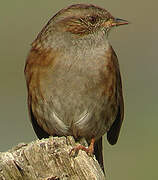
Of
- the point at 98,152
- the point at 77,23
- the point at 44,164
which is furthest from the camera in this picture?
the point at 98,152

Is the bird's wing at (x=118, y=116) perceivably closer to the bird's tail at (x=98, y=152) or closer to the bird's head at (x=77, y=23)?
the bird's tail at (x=98, y=152)

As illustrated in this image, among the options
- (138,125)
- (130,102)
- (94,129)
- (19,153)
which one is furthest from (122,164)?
(19,153)

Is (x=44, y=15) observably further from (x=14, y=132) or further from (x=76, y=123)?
(x=76, y=123)

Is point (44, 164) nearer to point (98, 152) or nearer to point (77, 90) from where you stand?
point (77, 90)

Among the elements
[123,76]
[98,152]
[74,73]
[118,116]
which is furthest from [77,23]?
[123,76]

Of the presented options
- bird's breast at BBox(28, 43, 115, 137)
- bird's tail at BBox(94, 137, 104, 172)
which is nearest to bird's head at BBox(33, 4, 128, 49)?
bird's breast at BBox(28, 43, 115, 137)

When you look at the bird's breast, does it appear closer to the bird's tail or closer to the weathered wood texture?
the bird's tail

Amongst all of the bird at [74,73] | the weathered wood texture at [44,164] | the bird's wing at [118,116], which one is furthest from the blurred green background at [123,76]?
the weathered wood texture at [44,164]
